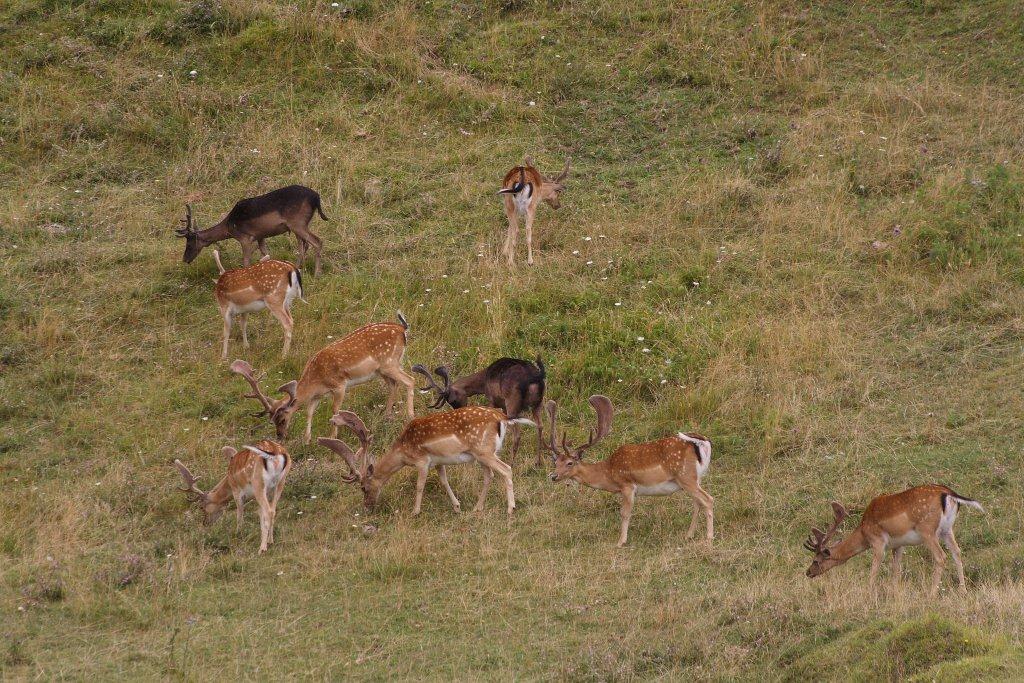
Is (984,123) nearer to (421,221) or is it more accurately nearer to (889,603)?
(421,221)

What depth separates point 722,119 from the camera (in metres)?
17.9

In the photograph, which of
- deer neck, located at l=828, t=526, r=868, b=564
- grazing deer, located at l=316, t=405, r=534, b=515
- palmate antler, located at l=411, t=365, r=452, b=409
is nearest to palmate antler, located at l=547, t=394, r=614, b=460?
grazing deer, located at l=316, t=405, r=534, b=515

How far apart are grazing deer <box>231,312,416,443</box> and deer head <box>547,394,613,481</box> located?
172cm

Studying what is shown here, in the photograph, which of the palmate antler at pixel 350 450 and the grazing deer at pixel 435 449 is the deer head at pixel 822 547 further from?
the palmate antler at pixel 350 450

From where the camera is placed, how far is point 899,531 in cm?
A: 1022

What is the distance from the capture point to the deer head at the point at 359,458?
1190 cm

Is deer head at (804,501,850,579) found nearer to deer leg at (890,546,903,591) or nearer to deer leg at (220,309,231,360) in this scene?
deer leg at (890,546,903,591)

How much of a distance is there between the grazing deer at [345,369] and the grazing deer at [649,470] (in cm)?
202

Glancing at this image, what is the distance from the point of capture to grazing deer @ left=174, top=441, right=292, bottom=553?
11.4m

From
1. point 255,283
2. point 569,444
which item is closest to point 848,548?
point 569,444

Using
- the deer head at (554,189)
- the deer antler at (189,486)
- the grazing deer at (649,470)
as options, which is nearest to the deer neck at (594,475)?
the grazing deer at (649,470)

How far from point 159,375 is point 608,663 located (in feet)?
21.4

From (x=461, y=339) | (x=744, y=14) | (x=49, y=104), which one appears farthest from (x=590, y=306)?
(x=49, y=104)

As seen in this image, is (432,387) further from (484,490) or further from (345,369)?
(484,490)
